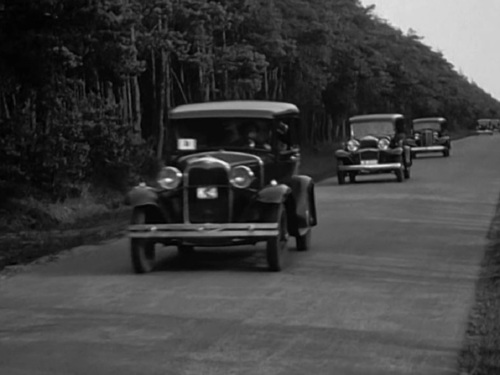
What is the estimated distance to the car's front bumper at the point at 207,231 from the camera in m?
14.0

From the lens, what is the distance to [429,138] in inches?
2170

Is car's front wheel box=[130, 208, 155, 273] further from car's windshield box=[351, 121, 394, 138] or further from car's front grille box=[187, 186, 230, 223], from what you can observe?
car's windshield box=[351, 121, 394, 138]

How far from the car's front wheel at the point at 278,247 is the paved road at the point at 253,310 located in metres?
0.20

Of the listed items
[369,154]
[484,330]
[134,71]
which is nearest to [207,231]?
[484,330]

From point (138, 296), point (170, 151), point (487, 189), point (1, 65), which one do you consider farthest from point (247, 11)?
point (138, 296)

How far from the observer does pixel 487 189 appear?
102ft

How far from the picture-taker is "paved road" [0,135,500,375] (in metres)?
8.99

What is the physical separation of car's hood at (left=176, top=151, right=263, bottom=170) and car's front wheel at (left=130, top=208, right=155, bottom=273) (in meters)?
0.89

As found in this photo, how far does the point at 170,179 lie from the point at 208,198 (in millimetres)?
543

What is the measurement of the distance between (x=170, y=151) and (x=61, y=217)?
9.21 meters

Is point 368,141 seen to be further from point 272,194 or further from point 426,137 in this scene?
point 272,194

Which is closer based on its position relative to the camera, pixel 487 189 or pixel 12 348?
pixel 12 348

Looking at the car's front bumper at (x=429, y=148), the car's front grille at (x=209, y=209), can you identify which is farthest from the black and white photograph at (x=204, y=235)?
the car's front bumper at (x=429, y=148)

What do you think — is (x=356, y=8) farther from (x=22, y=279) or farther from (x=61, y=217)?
(x=22, y=279)
